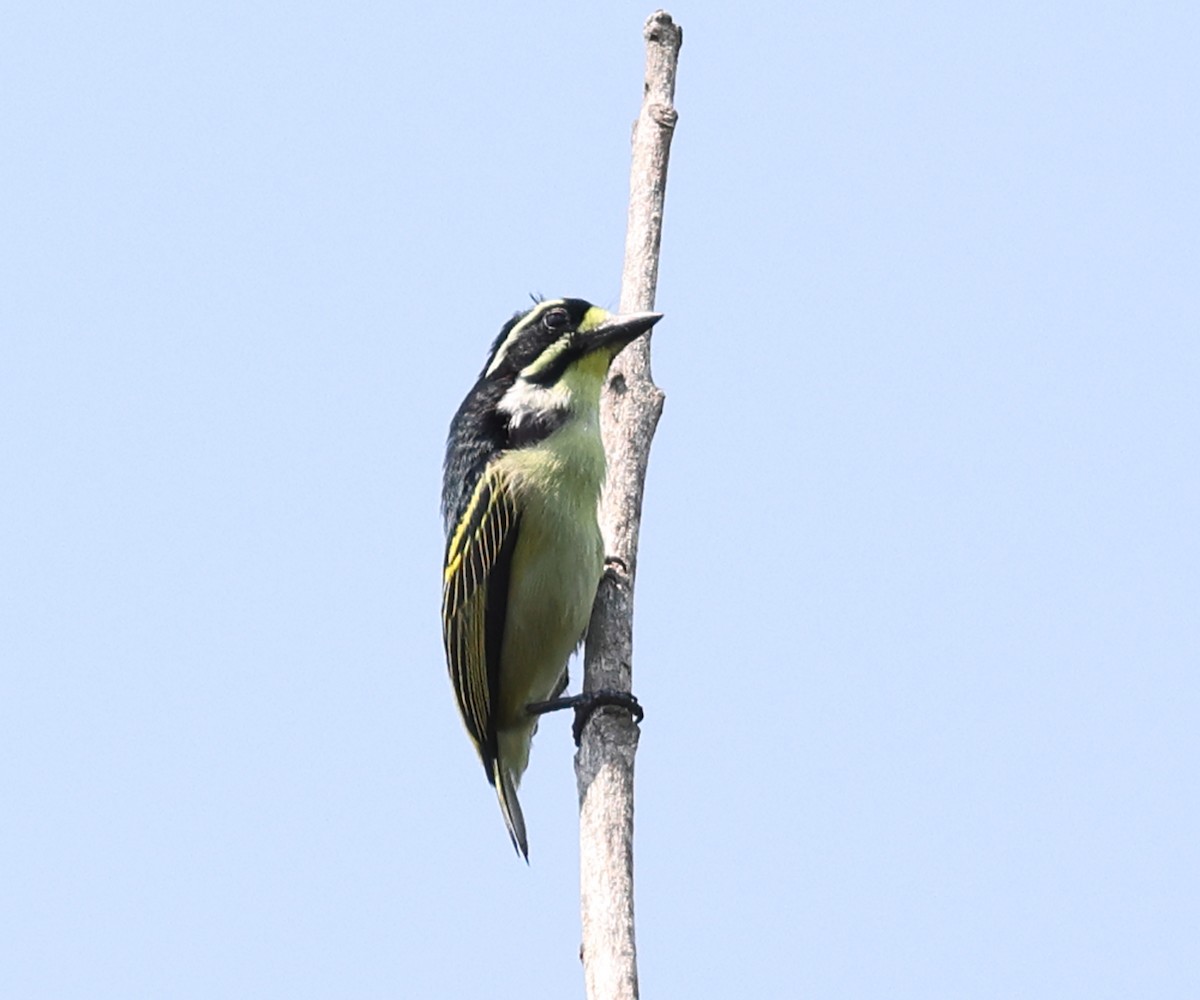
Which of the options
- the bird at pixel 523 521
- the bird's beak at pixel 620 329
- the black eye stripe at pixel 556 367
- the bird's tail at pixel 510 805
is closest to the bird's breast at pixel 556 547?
the bird at pixel 523 521

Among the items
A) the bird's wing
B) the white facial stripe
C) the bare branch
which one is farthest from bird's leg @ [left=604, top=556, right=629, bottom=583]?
the white facial stripe

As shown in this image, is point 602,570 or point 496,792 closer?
point 602,570

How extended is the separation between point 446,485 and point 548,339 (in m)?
0.94

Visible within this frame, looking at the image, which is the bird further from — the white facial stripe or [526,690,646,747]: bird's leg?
[526,690,646,747]: bird's leg

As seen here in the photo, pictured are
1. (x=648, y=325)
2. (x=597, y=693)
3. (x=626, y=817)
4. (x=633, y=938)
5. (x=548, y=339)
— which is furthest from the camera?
(x=548, y=339)

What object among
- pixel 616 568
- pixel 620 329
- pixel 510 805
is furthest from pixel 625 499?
pixel 510 805

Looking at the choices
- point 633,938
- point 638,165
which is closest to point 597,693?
point 633,938

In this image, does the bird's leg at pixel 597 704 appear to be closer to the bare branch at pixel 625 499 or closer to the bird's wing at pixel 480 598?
the bare branch at pixel 625 499

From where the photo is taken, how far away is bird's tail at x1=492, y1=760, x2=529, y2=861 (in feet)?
27.5

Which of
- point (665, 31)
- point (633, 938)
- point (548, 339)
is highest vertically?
point (665, 31)

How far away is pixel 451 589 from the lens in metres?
8.24

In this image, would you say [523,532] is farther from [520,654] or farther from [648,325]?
[648,325]

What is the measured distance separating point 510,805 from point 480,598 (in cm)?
108

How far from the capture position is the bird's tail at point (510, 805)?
8.39 metres
